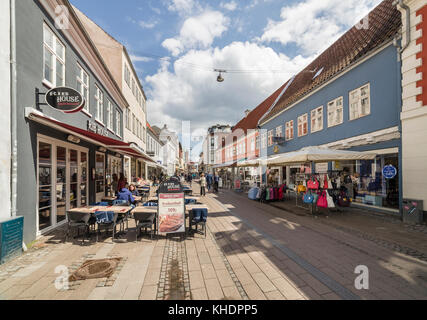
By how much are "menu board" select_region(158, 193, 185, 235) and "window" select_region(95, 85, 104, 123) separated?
22.1 ft

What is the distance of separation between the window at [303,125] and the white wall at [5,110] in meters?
14.4

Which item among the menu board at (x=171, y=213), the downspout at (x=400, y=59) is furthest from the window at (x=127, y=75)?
the downspout at (x=400, y=59)

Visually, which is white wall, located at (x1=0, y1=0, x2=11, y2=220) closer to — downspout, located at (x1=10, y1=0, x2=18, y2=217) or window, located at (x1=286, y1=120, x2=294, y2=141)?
downspout, located at (x1=10, y1=0, x2=18, y2=217)

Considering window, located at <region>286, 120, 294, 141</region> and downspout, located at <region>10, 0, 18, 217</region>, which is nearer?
downspout, located at <region>10, 0, 18, 217</region>

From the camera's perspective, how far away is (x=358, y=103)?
9930 millimetres

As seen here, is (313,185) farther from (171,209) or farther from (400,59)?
(171,209)

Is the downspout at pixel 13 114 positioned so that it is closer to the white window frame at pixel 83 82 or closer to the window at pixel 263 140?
the white window frame at pixel 83 82

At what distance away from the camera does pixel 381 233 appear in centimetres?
594

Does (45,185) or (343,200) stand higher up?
(45,185)

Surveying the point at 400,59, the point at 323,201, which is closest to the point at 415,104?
the point at 400,59

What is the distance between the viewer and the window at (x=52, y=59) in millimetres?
5965

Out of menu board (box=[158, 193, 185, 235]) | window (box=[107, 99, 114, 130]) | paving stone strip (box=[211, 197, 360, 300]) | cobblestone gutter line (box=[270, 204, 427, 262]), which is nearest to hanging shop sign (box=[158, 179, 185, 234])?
menu board (box=[158, 193, 185, 235])

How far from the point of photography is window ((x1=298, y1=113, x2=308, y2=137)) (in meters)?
14.2

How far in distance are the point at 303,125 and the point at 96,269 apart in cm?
1431
